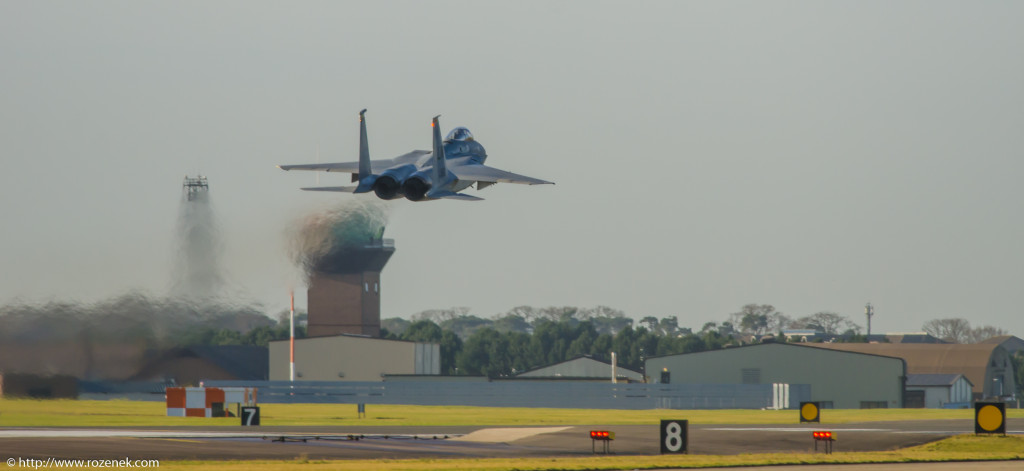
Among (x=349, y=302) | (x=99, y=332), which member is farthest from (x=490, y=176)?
(x=349, y=302)

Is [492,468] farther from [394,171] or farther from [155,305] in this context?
[155,305]

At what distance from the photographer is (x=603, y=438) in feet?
105

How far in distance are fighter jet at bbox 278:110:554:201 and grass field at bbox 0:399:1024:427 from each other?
12.6 m

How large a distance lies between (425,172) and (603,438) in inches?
464

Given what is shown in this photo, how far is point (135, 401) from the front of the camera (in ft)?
198

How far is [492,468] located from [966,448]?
1436cm

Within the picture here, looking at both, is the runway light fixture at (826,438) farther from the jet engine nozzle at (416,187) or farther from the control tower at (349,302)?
the control tower at (349,302)

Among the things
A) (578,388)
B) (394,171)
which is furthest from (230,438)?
(578,388)

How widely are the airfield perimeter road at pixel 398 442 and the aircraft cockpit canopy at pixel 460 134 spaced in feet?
35.2

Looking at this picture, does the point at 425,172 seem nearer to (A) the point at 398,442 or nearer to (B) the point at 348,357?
(A) the point at 398,442

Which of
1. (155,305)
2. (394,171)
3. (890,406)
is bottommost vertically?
(890,406)

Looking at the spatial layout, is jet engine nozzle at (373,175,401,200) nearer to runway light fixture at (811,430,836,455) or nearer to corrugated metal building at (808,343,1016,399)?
runway light fixture at (811,430,836,455)

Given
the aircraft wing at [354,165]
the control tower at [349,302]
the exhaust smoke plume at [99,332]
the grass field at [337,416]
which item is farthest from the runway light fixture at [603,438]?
the control tower at [349,302]

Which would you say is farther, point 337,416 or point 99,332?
point 337,416
